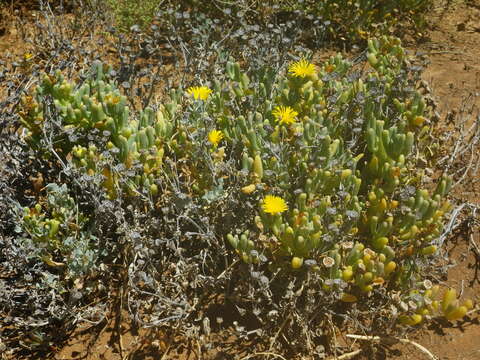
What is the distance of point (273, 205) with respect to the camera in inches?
99.9

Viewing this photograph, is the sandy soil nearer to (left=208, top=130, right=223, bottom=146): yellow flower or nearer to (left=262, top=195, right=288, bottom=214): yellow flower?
(left=262, top=195, right=288, bottom=214): yellow flower

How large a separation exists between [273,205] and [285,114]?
0.68m

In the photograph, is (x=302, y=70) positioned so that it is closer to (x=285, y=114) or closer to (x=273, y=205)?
(x=285, y=114)

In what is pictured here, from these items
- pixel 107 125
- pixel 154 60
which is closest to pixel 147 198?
pixel 107 125

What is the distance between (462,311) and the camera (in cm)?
243

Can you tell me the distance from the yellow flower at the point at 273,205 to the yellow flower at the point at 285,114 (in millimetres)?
581

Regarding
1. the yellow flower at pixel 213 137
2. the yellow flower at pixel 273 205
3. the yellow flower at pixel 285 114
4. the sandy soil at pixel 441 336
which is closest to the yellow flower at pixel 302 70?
the yellow flower at pixel 285 114

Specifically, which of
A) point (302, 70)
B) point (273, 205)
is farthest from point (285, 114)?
point (273, 205)

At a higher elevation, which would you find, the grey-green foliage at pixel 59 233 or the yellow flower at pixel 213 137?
the yellow flower at pixel 213 137

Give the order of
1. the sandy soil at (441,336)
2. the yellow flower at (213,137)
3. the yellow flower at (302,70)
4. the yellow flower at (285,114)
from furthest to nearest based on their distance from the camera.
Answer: the yellow flower at (302,70) → the yellow flower at (285,114) → the yellow flower at (213,137) → the sandy soil at (441,336)

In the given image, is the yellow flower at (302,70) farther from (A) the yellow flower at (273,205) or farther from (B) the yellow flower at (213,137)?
(A) the yellow flower at (273,205)

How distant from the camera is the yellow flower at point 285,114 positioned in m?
3.01

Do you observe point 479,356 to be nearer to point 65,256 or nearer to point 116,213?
point 116,213

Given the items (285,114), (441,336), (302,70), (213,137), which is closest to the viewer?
(441,336)
